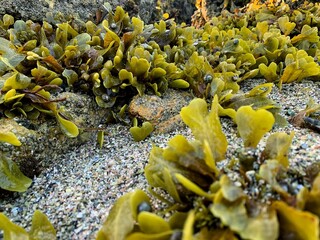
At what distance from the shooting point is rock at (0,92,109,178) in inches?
60.5

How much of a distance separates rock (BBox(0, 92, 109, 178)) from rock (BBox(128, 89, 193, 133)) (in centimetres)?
→ 20

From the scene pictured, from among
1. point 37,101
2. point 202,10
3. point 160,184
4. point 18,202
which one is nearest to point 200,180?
point 160,184

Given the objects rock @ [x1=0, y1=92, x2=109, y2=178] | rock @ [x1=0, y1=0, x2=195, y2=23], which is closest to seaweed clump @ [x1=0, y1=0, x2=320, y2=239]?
rock @ [x1=0, y1=92, x2=109, y2=178]

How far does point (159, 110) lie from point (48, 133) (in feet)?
1.91

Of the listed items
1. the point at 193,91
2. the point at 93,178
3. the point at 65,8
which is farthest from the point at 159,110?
the point at 65,8

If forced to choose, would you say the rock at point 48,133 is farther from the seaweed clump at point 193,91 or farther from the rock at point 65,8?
the rock at point 65,8

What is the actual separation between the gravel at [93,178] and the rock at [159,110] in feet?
0.19

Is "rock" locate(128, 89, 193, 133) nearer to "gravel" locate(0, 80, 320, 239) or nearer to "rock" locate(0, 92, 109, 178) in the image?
"gravel" locate(0, 80, 320, 239)

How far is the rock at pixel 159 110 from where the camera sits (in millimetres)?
1810

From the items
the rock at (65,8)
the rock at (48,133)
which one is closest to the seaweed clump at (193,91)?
the rock at (48,133)

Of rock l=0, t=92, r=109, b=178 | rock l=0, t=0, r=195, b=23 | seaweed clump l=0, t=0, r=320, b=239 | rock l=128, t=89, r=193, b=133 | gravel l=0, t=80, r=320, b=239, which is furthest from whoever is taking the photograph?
rock l=0, t=0, r=195, b=23

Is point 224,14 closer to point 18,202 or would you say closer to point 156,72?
point 156,72

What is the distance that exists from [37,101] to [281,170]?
1.14 m

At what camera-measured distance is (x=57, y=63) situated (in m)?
1.88
